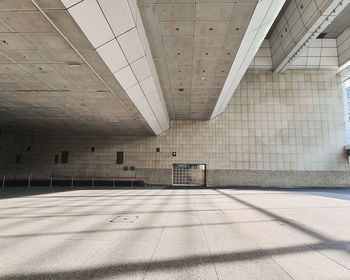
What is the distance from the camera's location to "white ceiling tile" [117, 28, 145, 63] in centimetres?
637

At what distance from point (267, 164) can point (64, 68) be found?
18.9m

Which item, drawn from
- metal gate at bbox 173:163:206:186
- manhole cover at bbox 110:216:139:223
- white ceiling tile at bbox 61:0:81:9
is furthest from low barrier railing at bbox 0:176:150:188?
white ceiling tile at bbox 61:0:81:9

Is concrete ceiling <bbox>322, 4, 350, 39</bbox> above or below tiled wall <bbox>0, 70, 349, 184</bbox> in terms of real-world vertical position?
above

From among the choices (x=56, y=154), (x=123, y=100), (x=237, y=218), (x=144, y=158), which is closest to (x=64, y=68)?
(x=123, y=100)

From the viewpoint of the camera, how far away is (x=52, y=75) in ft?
28.3

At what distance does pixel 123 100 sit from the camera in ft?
36.2

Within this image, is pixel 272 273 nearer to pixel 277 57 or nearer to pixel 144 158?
pixel 144 158

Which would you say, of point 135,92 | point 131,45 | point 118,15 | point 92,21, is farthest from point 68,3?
point 135,92

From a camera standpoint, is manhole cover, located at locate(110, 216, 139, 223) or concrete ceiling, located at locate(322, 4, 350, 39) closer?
manhole cover, located at locate(110, 216, 139, 223)

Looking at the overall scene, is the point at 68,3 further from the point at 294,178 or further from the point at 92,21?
the point at 294,178

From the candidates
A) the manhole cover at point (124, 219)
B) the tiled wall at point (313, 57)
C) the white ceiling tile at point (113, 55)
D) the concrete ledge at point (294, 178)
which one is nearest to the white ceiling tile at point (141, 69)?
the white ceiling tile at point (113, 55)

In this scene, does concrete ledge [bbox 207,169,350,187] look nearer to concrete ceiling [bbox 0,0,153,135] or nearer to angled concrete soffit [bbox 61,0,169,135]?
concrete ceiling [bbox 0,0,153,135]

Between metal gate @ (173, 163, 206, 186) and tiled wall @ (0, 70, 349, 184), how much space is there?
772 millimetres

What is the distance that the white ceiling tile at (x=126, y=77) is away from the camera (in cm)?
800
